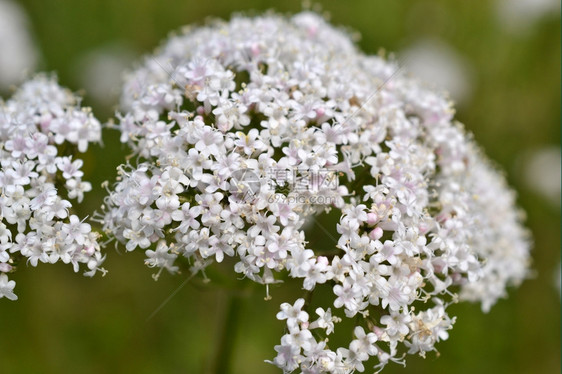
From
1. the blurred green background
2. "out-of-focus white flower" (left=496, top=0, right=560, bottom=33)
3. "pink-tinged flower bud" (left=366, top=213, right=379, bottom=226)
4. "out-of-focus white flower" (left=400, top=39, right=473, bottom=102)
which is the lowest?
"pink-tinged flower bud" (left=366, top=213, right=379, bottom=226)

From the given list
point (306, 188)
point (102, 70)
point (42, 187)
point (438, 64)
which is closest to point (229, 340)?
point (306, 188)

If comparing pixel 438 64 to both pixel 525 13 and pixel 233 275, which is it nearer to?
pixel 525 13

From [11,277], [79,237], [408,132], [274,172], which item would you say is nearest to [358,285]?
[274,172]

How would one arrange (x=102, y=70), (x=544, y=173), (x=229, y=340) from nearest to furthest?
(x=229, y=340), (x=544, y=173), (x=102, y=70)

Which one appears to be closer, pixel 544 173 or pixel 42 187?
pixel 42 187

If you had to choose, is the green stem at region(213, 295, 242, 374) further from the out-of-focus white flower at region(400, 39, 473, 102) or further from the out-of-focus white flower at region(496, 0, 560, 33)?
the out-of-focus white flower at region(496, 0, 560, 33)

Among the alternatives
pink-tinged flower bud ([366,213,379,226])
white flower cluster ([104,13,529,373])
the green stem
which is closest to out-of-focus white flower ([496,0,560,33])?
white flower cluster ([104,13,529,373])
